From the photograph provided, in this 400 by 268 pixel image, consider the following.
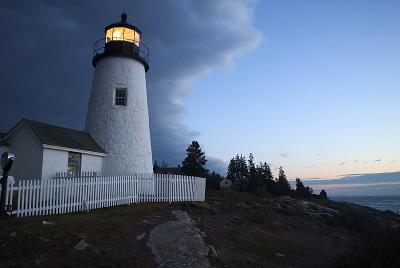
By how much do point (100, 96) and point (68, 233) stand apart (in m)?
14.6

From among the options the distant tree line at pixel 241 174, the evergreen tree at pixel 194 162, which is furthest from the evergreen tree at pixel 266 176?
the evergreen tree at pixel 194 162

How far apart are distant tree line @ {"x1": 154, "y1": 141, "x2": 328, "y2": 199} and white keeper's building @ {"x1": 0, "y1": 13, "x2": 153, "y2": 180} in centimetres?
3525

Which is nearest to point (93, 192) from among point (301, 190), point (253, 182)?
point (253, 182)

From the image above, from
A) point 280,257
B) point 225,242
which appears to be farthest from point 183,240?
point 280,257

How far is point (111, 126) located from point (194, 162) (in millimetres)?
37540

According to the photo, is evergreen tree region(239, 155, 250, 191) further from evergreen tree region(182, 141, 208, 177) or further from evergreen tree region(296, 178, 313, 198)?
evergreen tree region(182, 141, 208, 177)

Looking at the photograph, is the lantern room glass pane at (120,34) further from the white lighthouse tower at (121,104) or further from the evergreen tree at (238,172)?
the evergreen tree at (238,172)

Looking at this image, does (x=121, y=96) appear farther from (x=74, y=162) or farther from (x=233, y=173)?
(x=233, y=173)

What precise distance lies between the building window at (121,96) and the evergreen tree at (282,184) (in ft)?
169

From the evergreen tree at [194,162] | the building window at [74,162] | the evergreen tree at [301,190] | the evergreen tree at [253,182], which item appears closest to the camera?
the building window at [74,162]

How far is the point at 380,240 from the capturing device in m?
9.38

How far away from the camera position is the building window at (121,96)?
22.8 m

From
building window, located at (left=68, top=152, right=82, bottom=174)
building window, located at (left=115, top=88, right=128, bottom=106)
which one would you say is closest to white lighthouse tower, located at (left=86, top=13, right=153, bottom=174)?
building window, located at (left=115, top=88, right=128, bottom=106)

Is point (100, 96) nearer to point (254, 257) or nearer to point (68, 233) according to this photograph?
point (68, 233)
